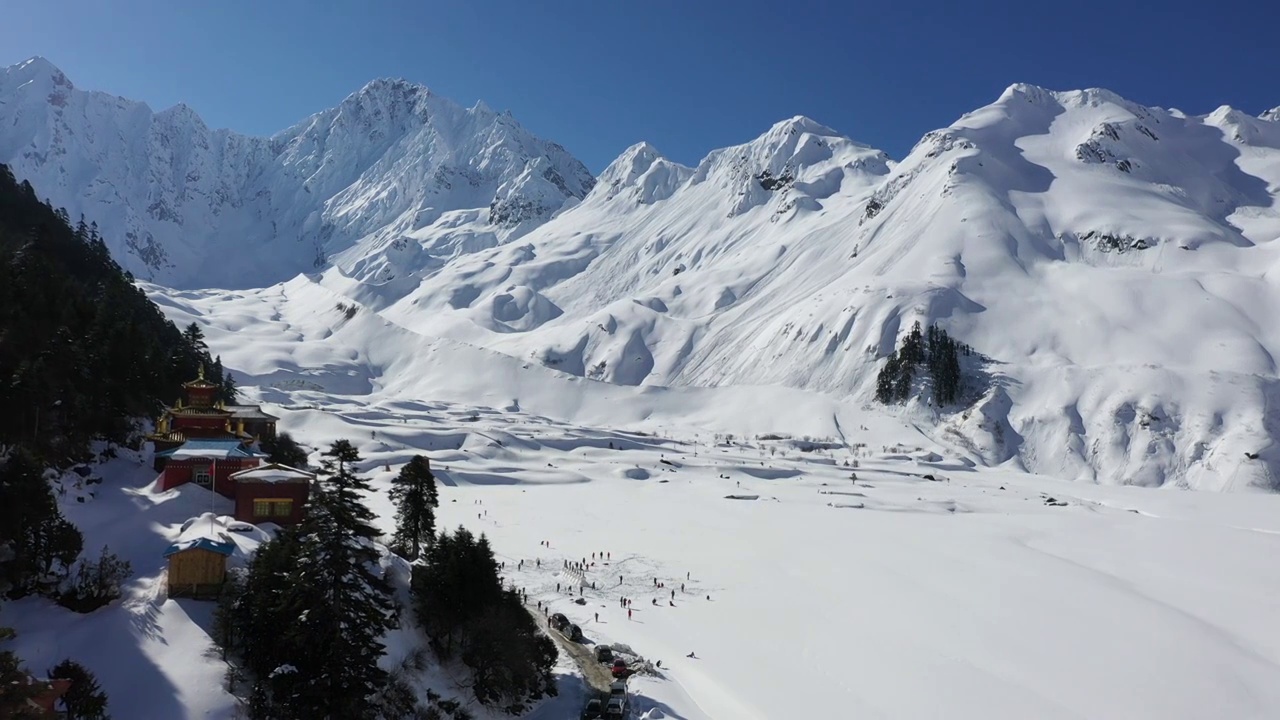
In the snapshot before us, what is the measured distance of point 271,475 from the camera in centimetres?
3741

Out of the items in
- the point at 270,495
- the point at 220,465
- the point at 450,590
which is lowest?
the point at 450,590

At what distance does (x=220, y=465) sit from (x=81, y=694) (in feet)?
64.4

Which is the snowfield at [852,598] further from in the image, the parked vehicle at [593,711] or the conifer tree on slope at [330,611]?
the conifer tree on slope at [330,611]

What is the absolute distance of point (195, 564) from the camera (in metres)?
28.1

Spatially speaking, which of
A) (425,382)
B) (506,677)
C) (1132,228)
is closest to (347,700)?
(506,677)

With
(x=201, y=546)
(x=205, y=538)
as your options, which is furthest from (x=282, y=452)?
(x=201, y=546)

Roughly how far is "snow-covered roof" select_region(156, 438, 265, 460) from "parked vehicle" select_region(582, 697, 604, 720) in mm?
21907

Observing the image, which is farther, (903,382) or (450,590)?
(903,382)

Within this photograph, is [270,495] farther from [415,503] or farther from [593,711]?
[593,711]

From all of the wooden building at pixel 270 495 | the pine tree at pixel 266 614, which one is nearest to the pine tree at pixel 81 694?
the pine tree at pixel 266 614

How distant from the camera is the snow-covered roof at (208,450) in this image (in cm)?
3990

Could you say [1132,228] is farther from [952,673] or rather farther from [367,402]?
[952,673]

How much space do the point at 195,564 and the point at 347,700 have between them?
378 inches

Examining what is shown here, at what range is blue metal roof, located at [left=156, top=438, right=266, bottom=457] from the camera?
40.1 meters
